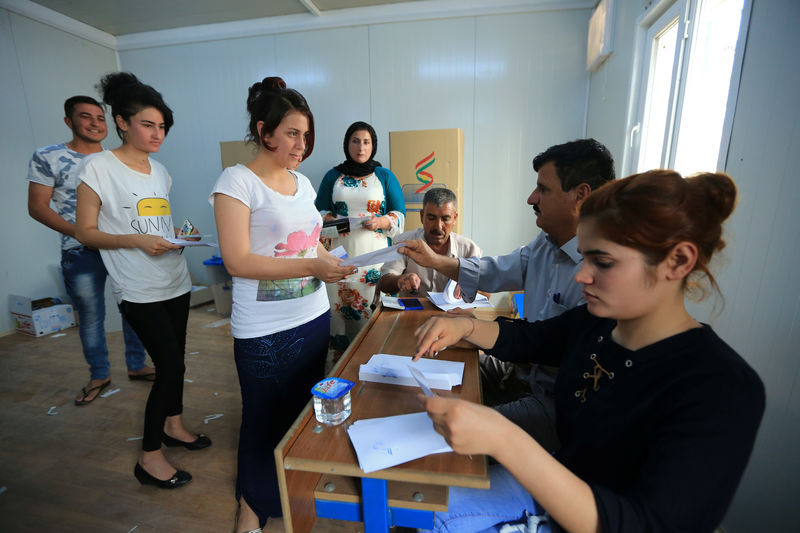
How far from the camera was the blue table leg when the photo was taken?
80 centimetres

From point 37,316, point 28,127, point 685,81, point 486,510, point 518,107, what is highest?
point 518,107

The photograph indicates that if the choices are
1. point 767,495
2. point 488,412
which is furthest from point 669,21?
point 488,412

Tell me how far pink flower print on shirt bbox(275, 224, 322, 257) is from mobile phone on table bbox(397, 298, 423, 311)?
585mm

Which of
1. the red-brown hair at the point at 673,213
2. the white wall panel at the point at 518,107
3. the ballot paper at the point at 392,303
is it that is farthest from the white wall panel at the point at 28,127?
the red-brown hair at the point at 673,213

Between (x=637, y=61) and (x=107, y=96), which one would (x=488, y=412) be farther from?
(x=637, y=61)

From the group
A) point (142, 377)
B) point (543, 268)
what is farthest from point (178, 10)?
point (543, 268)

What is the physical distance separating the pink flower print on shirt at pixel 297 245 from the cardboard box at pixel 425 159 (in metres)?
2.02

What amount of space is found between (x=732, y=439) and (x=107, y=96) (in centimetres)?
227

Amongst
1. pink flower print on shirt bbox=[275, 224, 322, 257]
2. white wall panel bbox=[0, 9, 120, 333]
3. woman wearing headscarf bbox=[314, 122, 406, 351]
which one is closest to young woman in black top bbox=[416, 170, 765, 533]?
pink flower print on shirt bbox=[275, 224, 322, 257]

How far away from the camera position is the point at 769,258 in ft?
3.56

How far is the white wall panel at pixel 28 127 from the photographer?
333cm

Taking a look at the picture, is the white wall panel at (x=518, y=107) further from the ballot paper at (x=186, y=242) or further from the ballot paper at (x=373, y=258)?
the ballot paper at (x=186, y=242)

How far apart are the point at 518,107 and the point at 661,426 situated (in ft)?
11.7

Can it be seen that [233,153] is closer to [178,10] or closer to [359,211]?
[178,10]
